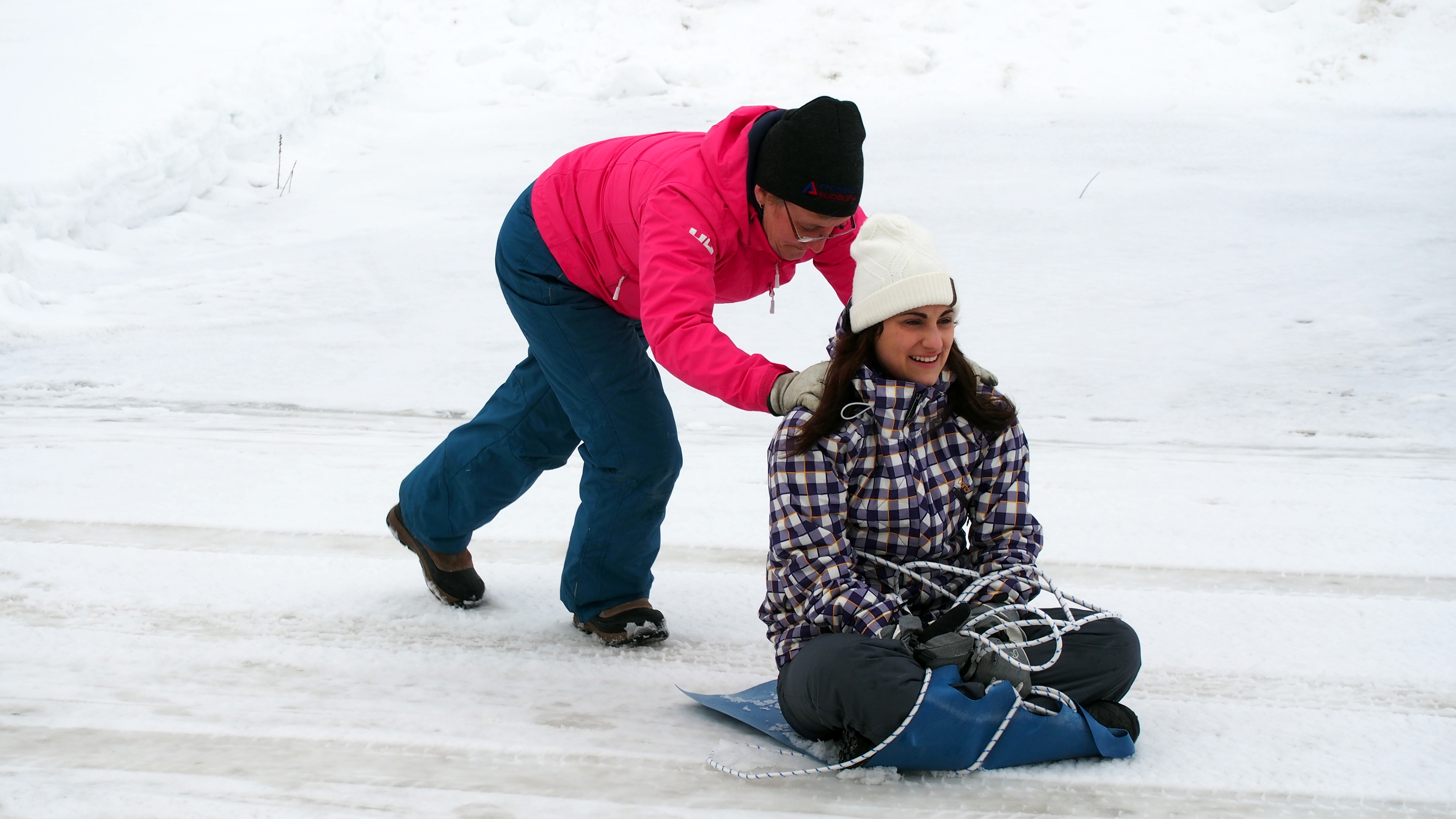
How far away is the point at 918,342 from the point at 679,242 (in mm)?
456

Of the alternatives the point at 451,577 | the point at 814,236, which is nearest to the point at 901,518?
the point at 814,236

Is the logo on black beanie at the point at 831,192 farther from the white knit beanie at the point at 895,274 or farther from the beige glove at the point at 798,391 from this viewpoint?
the beige glove at the point at 798,391

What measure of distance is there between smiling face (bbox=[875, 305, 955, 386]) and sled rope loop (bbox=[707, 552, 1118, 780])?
314mm

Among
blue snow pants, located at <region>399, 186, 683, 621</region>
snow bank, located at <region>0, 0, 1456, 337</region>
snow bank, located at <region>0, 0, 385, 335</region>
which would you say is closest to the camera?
blue snow pants, located at <region>399, 186, 683, 621</region>

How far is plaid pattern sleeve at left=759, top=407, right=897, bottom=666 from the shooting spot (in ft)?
5.81

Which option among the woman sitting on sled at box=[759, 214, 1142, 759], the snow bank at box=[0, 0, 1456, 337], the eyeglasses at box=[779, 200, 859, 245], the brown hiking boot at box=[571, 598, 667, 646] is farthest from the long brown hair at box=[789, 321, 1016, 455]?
the snow bank at box=[0, 0, 1456, 337]

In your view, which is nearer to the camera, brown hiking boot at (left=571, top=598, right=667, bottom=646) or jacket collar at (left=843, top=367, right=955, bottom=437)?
jacket collar at (left=843, top=367, right=955, bottom=437)

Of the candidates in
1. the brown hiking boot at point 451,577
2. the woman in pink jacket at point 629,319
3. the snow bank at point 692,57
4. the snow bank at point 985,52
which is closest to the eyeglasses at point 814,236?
the woman in pink jacket at point 629,319

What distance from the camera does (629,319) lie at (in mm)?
2320

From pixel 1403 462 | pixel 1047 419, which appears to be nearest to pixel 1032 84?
pixel 1047 419

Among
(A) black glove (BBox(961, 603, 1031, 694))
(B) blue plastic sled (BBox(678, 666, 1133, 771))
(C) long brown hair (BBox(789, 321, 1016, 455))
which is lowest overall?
(B) blue plastic sled (BBox(678, 666, 1133, 771))

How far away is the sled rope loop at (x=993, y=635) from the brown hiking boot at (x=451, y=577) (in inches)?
35.3

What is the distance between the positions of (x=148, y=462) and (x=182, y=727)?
1.84 meters

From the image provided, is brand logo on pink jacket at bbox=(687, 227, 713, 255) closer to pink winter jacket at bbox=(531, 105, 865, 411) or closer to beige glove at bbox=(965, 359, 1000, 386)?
pink winter jacket at bbox=(531, 105, 865, 411)
